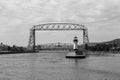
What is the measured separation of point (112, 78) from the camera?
22828 mm

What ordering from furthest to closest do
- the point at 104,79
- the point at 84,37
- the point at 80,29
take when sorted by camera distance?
1. the point at 80,29
2. the point at 84,37
3. the point at 104,79

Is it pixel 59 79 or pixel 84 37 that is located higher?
pixel 84 37

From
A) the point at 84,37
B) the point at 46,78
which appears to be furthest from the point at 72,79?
Result: the point at 84,37

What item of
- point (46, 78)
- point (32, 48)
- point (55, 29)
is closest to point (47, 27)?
point (55, 29)

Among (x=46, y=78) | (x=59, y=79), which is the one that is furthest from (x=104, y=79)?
(x=46, y=78)

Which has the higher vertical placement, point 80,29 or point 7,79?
point 80,29

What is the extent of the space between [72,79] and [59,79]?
4.54 feet

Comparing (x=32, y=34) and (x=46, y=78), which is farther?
(x=32, y=34)

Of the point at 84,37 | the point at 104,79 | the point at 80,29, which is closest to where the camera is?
the point at 104,79

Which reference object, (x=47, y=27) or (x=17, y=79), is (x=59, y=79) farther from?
(x=47, y=27)

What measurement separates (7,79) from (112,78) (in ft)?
37.0

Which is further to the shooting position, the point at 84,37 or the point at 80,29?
the point at 80,29

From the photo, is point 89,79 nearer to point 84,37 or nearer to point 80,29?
point 84,37

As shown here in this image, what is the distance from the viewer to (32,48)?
152 m
